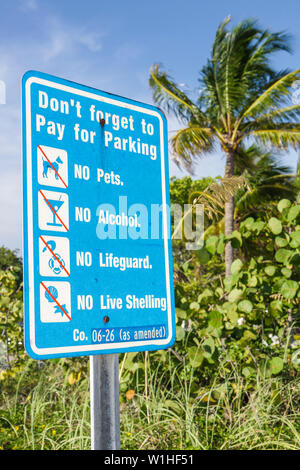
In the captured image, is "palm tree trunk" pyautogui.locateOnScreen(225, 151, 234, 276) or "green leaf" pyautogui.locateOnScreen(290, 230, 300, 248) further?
"palm tree trunk" pyautogui.locateOnScreen(225, 151, 234, 276)

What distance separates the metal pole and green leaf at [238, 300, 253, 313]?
262 cm

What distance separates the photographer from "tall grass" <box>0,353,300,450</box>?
3.19 metres

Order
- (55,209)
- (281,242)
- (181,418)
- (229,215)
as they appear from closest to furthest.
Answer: (55,209), (181,418), (281,242), (229,215)

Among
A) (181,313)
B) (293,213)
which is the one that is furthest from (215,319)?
(293,213)

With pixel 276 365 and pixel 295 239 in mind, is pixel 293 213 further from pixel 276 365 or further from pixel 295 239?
pixel 276 365

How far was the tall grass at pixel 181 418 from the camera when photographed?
10.5 ft

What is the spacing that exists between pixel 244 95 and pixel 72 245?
14.3 metres

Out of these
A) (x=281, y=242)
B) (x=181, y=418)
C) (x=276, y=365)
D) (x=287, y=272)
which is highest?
(x=281, y=242)

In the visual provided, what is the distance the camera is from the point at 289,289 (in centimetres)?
405

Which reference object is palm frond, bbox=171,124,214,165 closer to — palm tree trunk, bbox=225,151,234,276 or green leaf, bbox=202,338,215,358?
palm tree trunk, bbox=225,151,234,276

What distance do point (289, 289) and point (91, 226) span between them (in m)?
2.83

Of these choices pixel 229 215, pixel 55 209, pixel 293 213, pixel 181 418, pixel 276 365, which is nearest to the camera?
pixel 55 209

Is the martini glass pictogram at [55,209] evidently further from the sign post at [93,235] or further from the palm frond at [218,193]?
the palm frond at [218,193]

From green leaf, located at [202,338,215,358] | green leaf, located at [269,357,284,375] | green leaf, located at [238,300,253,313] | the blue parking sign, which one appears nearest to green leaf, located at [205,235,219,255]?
green leaf, located at [238,300,253,313]
